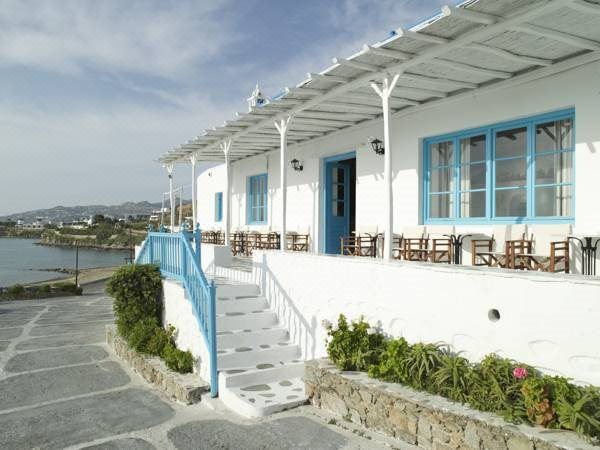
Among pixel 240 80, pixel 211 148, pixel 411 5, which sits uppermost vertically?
pixel 240 80

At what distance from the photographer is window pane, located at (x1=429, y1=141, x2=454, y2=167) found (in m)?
7.81

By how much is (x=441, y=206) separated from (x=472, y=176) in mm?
728

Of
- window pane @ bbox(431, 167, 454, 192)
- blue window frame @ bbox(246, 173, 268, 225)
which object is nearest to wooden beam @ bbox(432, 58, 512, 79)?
window pane @ bbox(431, 167, 454, 192)

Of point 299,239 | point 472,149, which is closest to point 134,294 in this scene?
point 299,239

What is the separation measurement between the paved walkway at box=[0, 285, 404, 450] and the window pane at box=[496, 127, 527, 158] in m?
4.40

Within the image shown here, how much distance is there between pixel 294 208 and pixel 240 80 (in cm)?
548

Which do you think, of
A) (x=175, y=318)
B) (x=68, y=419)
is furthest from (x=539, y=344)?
(x=175, y=318)

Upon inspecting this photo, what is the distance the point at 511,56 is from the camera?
5516mm

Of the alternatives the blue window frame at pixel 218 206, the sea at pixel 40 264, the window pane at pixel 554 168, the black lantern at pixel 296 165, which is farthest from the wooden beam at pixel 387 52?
the sea at pixel 40 264

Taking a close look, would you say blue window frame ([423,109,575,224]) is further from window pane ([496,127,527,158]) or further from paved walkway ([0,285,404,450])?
paved walkway ([0,285,404,450])

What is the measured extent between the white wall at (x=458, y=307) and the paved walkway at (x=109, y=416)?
1.22 meters

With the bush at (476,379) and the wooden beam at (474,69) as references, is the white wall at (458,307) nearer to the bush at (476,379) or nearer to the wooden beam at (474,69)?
the bush at (476,379)

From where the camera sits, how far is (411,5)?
736 cm

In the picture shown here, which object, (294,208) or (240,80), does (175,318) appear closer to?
(294,208)
